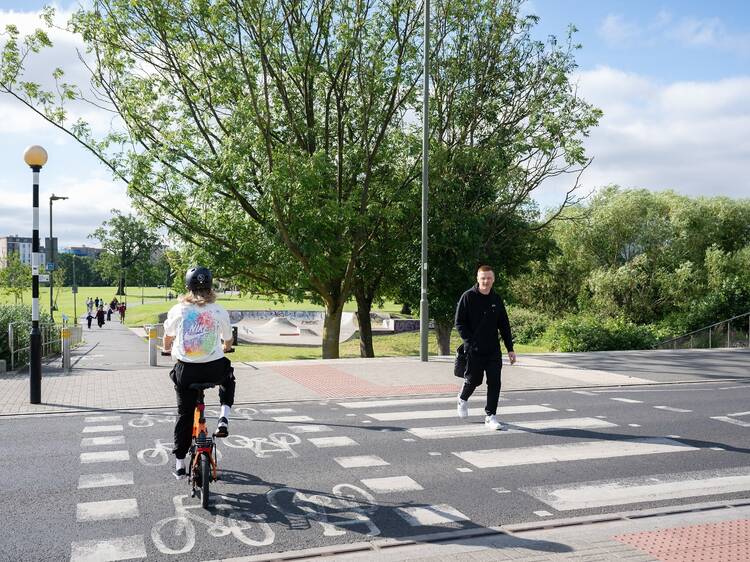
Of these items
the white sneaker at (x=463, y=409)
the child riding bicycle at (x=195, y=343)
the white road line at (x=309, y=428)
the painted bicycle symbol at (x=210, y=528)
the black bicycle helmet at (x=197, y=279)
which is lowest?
the painted bicycle symbol at (x=210, y=528)

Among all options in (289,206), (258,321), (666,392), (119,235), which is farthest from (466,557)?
(119,235)

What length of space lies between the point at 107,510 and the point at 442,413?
4.90 m

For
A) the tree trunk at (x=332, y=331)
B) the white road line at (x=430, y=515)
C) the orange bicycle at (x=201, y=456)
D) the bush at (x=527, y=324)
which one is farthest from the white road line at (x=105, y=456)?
the bush at (x=527, y=324)

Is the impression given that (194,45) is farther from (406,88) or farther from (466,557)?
(466,557)

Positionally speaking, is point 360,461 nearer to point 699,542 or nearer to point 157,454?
point 157,454

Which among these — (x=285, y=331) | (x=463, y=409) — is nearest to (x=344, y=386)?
(x=463, y=409)

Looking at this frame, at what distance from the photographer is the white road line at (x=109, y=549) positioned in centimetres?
425

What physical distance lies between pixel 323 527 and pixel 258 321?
52560 millimetres

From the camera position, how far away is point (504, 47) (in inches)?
833

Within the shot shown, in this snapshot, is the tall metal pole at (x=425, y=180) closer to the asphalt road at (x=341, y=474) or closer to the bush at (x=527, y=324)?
the asphalt road at (x=341, y=474)

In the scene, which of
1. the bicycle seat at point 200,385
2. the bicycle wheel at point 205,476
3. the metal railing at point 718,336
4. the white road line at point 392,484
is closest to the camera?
the bicycle wheel at point 205,476

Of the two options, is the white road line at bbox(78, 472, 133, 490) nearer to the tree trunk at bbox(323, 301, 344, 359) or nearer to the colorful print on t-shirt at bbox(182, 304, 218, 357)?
the colorful print on t-shirt at bbox(182, 304, 218, 357)

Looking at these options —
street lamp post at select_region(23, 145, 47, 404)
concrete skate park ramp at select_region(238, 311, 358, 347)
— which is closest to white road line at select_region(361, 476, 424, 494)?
street lamp post at select_region(23, 145, 47, 404)

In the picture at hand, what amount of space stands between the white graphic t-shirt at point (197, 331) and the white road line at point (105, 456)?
1.87 meters
